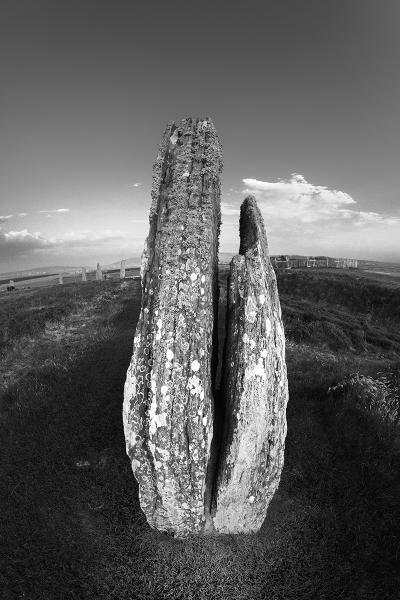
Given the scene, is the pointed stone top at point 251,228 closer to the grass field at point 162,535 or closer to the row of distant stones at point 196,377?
the row of distant stones at point 196,377

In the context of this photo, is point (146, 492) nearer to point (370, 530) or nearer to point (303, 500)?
point (303, 500)

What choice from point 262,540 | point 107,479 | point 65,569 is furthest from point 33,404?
point 262,540

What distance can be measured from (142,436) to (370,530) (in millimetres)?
5231

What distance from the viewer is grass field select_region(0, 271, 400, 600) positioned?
6.18 meters

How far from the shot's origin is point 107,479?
8.44 m

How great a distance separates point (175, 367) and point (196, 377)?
1.40 feet

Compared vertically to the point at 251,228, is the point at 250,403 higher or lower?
lower

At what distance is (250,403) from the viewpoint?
660 centimetres

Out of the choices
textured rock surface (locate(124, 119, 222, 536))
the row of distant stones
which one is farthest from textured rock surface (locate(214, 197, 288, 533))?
textured rock surface (locate(124, 119, 222, 536))

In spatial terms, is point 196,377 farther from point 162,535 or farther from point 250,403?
point 162,535

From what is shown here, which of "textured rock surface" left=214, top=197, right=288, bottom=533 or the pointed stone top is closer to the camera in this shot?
"textured rock surface" left=214, top=197, right=288, bottom=533

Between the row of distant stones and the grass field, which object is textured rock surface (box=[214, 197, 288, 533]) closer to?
the row of distant stones

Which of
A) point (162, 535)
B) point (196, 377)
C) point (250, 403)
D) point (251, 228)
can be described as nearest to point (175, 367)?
point (196, 377)

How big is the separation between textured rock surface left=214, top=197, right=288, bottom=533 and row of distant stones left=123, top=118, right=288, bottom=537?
0.07ft
